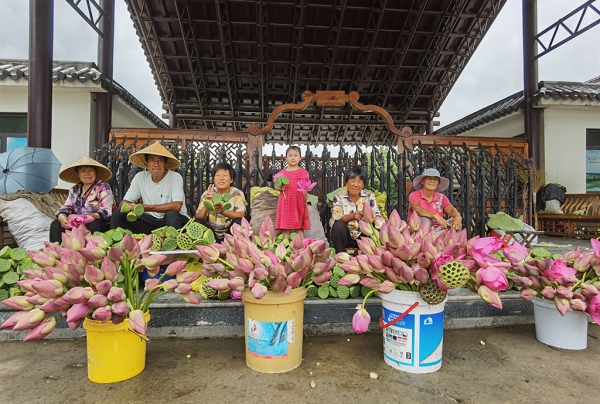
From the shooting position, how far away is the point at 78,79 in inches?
243

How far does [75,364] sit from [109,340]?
1.33ft

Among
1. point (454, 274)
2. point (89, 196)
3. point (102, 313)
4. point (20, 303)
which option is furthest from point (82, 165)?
point (454, 274)

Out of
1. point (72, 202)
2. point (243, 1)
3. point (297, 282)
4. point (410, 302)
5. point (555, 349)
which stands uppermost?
point (243, 1)

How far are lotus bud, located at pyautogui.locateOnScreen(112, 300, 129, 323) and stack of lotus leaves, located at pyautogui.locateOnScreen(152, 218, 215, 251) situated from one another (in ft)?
3.24

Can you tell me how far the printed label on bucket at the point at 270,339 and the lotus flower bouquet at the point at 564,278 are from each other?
3.86ft

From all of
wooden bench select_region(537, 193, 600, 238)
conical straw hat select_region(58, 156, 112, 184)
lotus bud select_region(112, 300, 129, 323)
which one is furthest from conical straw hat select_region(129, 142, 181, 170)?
wooden bench select_region(537, 193, 600, 238)

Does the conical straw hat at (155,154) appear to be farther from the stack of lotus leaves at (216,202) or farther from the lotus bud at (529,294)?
the lotus bud at (529,294)

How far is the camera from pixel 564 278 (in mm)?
1764

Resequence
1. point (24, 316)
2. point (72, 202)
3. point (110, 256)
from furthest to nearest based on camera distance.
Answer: point (72, 202), point (110, 256), point (24, 316)

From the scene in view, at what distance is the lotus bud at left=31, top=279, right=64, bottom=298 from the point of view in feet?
4.25

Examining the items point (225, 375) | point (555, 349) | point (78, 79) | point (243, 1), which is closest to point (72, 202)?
point (225, 375)

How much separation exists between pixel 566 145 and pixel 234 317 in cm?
911

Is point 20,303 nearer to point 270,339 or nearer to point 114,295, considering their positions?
point 114,295

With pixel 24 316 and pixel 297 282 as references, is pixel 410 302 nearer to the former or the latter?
pixel 297 282
